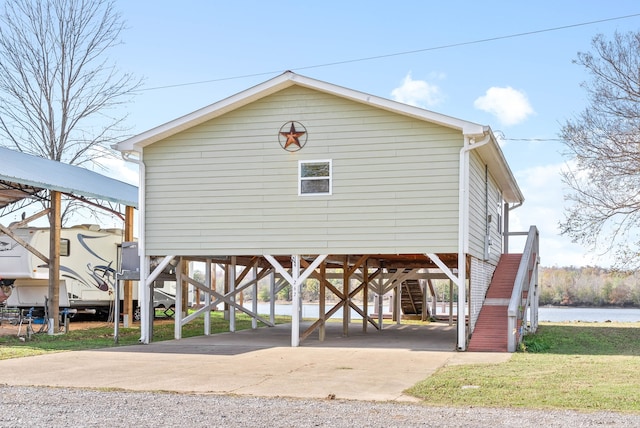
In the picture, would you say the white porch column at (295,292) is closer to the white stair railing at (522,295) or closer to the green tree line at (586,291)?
the white stair railing at (522,295)

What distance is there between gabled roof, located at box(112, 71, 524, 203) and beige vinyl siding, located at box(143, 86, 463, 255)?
22 centimetres

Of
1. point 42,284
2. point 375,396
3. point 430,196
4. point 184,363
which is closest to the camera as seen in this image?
point 375,396

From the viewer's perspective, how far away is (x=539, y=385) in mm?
9766

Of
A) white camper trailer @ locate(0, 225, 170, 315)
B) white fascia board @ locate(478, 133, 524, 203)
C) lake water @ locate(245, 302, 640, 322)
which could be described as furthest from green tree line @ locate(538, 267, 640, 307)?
white camper trailer @ locate(0, 225, 170, 315)

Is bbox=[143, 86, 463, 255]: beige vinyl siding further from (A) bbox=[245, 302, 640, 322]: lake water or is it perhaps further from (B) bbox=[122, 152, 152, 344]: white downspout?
(A) bbox=[245, 302, 640, 322]: lake water

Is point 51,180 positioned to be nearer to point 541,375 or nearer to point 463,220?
point 463,220

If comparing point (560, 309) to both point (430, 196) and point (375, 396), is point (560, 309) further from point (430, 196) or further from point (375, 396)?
point (375, 396)

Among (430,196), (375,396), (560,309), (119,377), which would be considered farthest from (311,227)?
(560,309)

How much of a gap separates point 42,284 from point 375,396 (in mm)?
14396

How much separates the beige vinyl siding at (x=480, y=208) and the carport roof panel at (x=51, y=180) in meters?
9.70

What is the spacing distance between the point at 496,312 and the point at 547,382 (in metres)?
7.23

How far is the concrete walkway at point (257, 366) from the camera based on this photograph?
9953 mm

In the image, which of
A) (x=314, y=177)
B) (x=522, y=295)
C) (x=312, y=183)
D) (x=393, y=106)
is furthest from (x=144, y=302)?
(x=522, y=295)

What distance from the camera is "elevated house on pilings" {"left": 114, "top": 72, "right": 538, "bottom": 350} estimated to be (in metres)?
15.4
